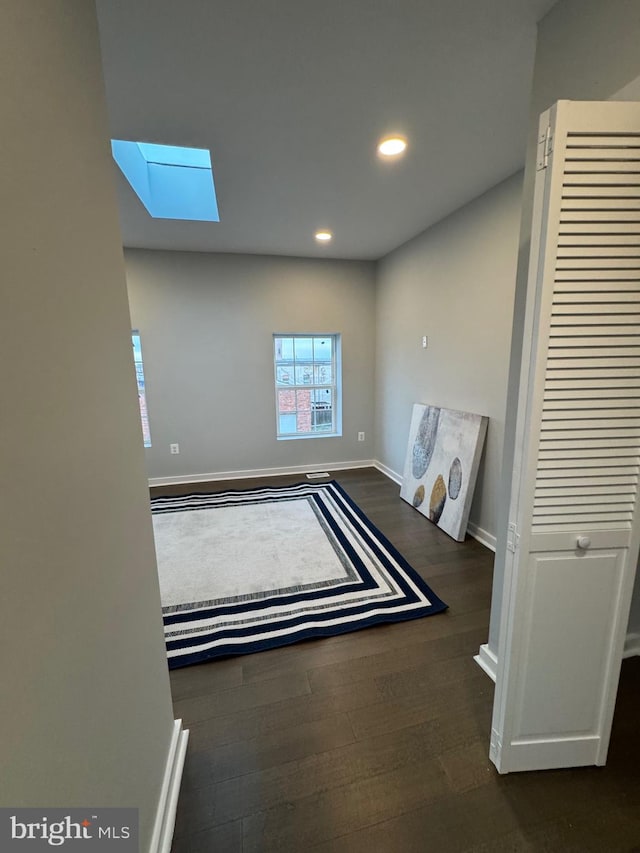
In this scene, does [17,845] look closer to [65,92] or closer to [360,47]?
[65,92]

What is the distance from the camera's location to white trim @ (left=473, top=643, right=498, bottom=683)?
5.25 ft

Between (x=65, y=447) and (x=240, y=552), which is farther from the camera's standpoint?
(x=240, y=552)

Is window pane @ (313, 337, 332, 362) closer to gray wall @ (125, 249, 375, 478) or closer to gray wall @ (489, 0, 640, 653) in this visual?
gray wall @ (125, 249, 375, 478)

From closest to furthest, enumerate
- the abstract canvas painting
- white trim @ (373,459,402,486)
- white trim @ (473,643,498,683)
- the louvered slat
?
the louvered slat → white trim @ (473,643,498,683) → the abstract canvas painting → white trim @ (373,459,402,486)

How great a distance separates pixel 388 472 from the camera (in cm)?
440

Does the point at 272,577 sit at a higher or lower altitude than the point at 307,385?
lower

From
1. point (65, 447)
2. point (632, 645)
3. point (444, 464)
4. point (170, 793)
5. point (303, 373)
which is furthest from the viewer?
point (303, 373)

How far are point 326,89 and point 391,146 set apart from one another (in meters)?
0.56

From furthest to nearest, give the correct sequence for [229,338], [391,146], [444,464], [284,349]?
[284,349] → [229,338] → [444,464] → [391,146]

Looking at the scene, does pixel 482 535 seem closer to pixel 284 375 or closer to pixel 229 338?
pixel 284 375

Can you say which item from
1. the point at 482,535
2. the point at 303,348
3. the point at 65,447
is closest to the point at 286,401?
the point at 303,348

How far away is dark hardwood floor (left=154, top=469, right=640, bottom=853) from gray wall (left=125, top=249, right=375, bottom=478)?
2.83 metres

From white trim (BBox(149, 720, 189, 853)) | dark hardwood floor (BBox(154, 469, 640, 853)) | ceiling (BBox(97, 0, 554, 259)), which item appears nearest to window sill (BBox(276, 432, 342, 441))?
ceiling (BBox(97, 0, 554, 259))

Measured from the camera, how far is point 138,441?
106 cm
